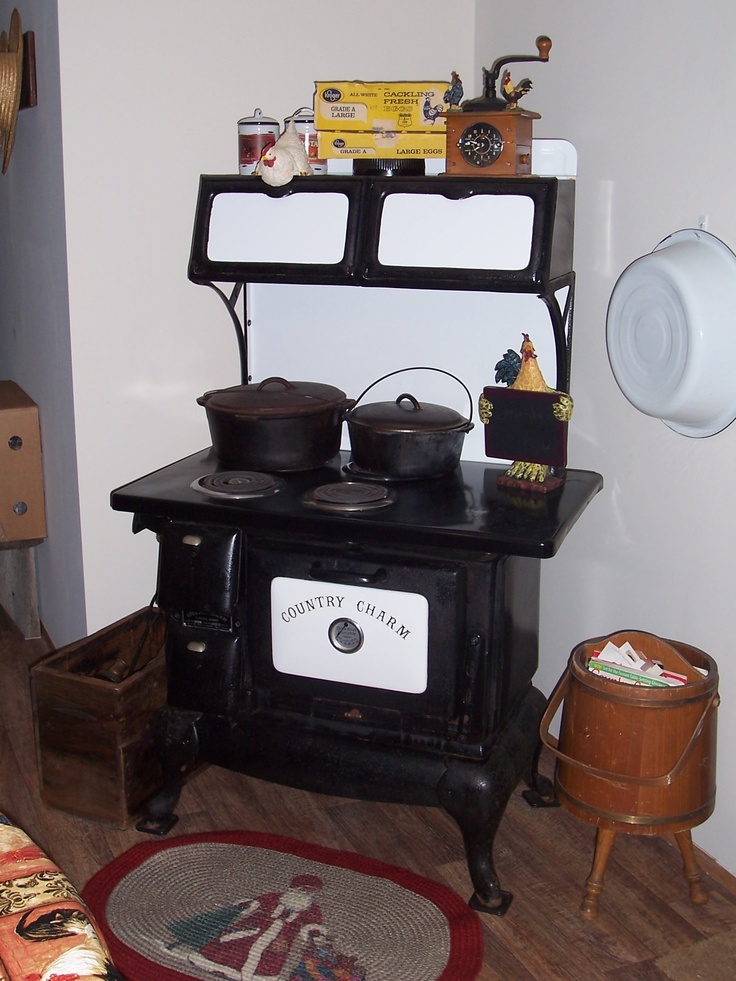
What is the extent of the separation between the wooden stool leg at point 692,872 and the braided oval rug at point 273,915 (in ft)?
1.32

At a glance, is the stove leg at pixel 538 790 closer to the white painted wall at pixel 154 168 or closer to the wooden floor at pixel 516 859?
the wooden floor at pixel 516 859

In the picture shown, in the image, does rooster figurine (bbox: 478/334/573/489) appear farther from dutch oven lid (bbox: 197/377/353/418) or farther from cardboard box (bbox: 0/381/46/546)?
cardboard box (bbox: 0/381/46/546)

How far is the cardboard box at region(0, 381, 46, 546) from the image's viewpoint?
8.98 ft

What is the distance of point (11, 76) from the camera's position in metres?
2.51

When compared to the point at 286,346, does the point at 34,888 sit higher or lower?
lower

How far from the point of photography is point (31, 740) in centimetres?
253

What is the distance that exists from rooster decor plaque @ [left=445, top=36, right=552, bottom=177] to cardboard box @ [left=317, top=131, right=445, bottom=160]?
0.09 m

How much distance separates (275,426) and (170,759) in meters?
0.71

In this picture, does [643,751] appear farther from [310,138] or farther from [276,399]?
[310,138]

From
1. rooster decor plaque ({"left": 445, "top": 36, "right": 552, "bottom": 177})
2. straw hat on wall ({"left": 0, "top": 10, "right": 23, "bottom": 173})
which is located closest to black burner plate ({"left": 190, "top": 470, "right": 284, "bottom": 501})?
rooster decor plaque ({"left": 445, "top": 36, "right": 552, "bottom": 177})

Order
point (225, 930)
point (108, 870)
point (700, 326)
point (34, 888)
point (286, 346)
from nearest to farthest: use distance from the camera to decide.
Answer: point (34, 888)
point (700, 326)
point (225, 930)
point (108, 870)
point (286, 346)

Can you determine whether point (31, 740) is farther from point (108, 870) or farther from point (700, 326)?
point (700, 326)

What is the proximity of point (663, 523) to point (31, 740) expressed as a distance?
1.57 m

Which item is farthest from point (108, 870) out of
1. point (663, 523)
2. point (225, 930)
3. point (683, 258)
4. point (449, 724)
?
point (683, 258)
